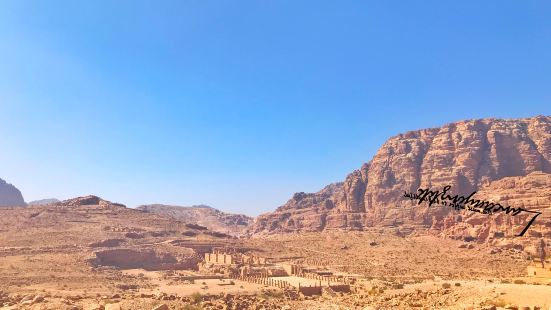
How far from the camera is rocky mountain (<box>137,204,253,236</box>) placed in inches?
6240

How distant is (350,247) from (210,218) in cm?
10429

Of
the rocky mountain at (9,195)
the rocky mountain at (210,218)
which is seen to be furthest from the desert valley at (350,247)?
the rocky mountain at (9,195)

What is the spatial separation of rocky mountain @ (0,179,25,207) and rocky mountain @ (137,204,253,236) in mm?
42781

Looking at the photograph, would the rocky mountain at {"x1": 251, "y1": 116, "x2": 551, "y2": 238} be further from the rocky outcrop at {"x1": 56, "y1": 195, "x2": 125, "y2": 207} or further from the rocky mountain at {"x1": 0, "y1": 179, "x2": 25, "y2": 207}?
the rocky mountain at {"x1": 0, "y1": 179, "x2": 25, "y2": 207}

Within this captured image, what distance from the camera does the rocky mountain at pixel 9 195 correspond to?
166125 millimetres

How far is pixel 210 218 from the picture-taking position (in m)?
176

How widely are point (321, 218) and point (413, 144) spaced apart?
27396mm

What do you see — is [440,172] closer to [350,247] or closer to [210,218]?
[350,247]

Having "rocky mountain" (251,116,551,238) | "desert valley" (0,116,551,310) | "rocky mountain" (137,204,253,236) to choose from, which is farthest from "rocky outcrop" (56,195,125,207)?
"rocky mountain" (137,204,253,236)

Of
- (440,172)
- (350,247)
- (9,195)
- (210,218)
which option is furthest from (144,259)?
(9,195)

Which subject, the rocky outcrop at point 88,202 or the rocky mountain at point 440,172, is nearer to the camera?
the rocky mountain at point 440,172

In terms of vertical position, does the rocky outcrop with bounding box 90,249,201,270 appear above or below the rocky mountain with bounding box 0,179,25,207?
below

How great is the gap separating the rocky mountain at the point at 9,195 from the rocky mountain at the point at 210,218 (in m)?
42.8

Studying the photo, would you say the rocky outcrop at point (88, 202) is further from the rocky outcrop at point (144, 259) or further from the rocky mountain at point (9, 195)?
the rocky mountain at point (9, 195)
